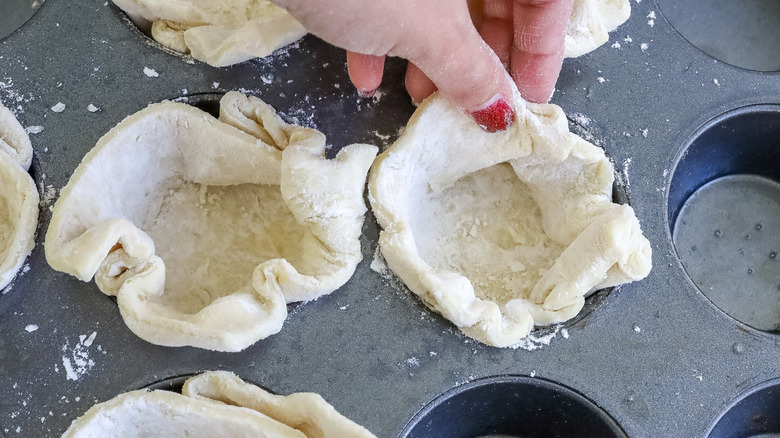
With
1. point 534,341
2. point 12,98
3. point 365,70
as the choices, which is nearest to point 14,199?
point 12,98

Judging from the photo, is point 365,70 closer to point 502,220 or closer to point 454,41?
point 454,41

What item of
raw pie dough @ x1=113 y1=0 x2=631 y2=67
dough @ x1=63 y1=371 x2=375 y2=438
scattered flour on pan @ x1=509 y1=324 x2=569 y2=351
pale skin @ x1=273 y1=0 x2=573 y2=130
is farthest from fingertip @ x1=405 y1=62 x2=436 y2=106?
dough @ x1=63 y1=371 x2=375 y2=438

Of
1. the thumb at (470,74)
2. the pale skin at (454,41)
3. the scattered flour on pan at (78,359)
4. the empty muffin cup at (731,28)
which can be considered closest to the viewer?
the pale skin at (454,41)

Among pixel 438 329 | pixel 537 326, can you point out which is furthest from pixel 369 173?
pixel 537 326

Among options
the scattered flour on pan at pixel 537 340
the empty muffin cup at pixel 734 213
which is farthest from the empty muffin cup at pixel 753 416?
the scattered flour on pan at pixel 537 340

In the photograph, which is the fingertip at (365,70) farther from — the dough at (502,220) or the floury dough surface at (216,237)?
the floury dough surface at (216,237)

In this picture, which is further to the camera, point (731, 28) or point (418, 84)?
point (731, 28)

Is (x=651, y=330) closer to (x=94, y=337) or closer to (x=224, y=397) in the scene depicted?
(x=224, y=397)
